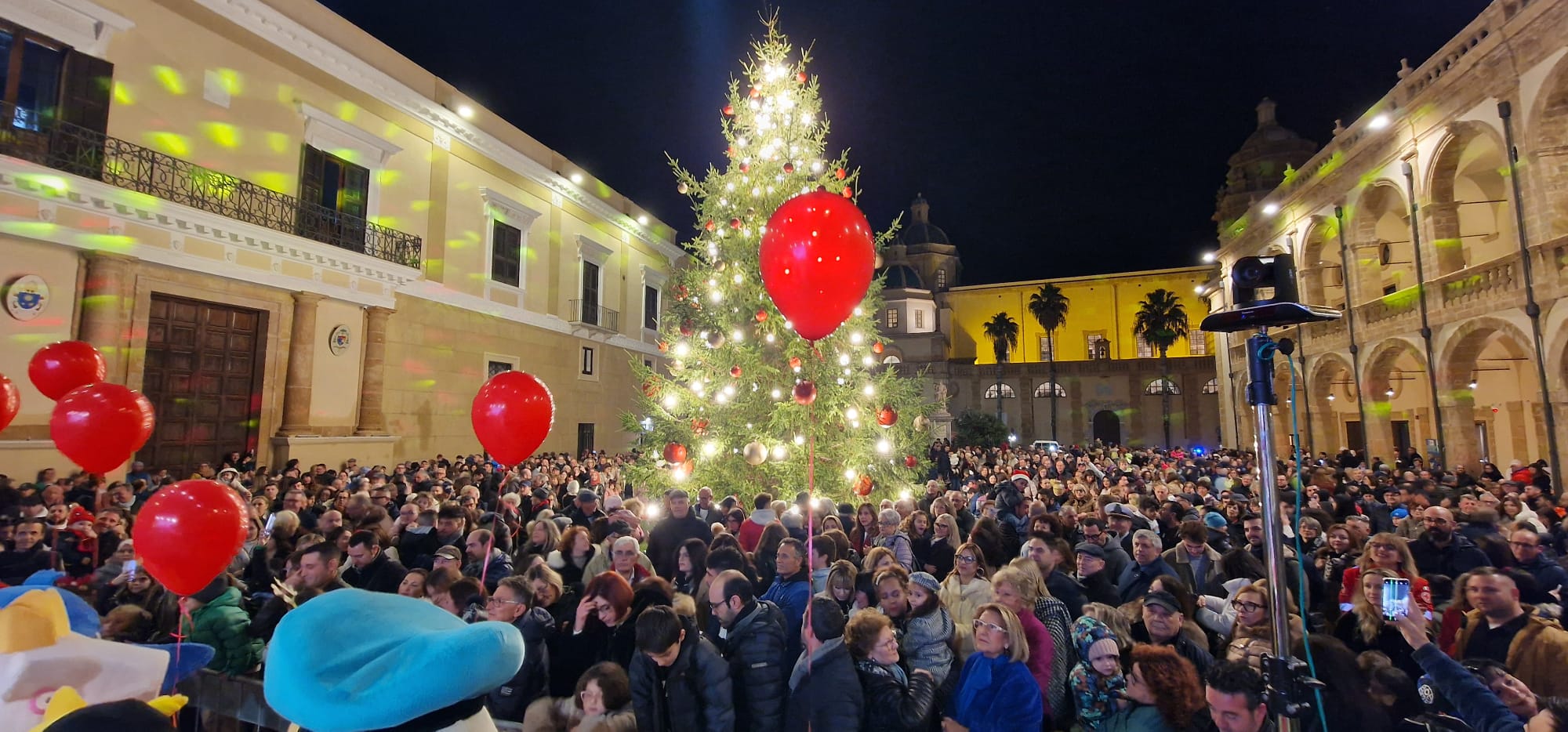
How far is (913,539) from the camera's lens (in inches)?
298

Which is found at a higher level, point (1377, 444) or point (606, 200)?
point (606, 200)

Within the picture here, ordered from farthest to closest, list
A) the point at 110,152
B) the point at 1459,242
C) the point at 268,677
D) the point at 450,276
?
the point at 450,276, the point at 1459,242, the point at 110,152, the point at 268,677

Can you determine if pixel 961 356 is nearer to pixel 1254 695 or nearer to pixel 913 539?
pixel 913 539

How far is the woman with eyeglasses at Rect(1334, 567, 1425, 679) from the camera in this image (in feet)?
13.1

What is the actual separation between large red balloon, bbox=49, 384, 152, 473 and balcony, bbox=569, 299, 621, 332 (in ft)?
61.3

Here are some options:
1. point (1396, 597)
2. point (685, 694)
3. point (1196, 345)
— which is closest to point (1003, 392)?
point (1196, 345)

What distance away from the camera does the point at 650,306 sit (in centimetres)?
3109

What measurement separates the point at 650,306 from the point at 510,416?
2608 centimetres

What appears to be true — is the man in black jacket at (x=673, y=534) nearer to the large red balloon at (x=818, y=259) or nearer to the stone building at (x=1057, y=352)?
the large red balloon at (x=818, y=259)

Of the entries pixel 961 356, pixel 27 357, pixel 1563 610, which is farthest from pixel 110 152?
pixel 961 356

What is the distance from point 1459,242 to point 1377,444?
6.12 m

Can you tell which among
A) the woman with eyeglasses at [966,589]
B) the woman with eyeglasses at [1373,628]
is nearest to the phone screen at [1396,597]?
the woman with eyeglasses at [1373,628]

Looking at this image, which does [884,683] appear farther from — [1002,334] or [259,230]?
[1002,334]

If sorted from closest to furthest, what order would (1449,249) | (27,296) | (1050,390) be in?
(27,296) < (1449,249) < (1050,390)
